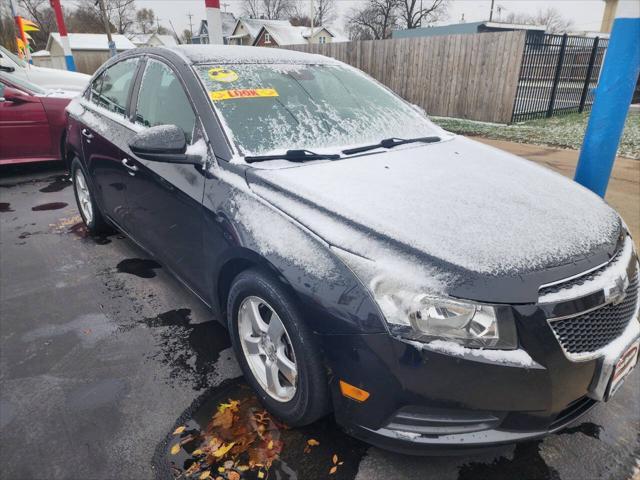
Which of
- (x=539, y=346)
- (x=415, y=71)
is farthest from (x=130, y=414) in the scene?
(x=415, y=71)

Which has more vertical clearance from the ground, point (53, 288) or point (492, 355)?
point (492, 355)

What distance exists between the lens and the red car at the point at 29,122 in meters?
5.89

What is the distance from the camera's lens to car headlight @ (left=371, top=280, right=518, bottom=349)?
4.81 ft

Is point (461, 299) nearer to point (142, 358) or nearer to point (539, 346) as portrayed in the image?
point (539, 346)

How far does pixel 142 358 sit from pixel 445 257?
1907 mm

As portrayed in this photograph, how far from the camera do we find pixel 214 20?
6.43 m

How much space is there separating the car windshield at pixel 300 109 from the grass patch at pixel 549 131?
234 inches

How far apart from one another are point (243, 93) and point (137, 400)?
1.74m

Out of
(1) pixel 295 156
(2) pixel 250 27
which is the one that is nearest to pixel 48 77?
(1) pixel 295 156

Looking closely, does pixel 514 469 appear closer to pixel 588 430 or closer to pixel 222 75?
pixel 588 430

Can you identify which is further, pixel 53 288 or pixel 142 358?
pixel 53 288

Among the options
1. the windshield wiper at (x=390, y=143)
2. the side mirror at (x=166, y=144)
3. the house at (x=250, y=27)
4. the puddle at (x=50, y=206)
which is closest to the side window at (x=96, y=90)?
the side mirror at (x=166, y=144)

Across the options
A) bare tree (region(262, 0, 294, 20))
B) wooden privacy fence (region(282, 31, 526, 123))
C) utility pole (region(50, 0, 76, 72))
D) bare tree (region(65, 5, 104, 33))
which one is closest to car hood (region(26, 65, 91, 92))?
utility pole (region(50, 0, 76, 72))

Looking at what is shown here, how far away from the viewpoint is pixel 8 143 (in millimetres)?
5977
